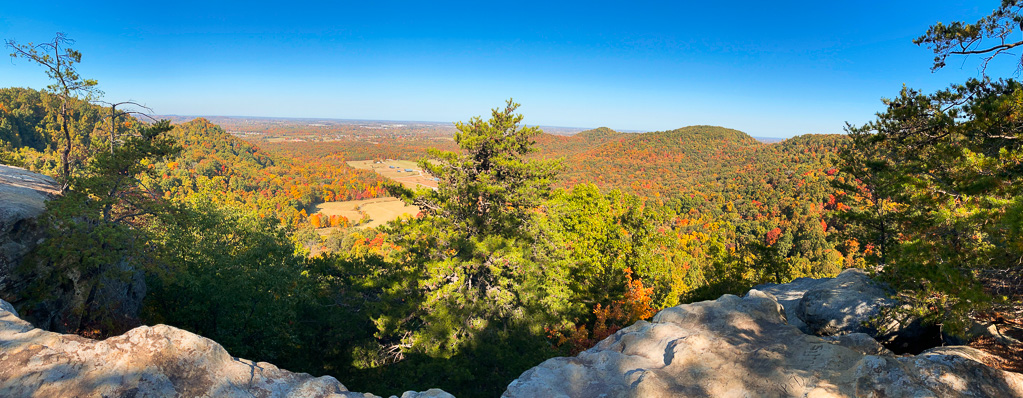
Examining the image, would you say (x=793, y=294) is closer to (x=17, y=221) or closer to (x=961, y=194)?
(x=961, y=194)

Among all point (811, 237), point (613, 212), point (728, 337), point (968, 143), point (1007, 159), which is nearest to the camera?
point (1007, 159)

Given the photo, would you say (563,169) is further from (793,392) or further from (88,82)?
(88,82)

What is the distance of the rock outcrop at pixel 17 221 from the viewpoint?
9.41m

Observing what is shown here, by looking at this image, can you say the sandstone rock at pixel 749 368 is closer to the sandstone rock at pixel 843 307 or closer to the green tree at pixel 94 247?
the sandstone rock at pixel 843 307

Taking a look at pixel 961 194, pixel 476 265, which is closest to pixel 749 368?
pixel 961 194

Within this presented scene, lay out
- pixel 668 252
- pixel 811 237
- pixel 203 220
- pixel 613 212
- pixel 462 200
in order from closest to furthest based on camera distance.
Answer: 1. pixel 462 200
2. pixel 203 220
3. pixel 613 212
4. pixel 668 252
5. pixel 811 237

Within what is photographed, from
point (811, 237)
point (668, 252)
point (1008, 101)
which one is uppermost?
point (1008, 101)

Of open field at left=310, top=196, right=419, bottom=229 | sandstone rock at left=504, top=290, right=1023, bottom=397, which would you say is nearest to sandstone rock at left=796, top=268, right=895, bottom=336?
sandstone rock at left=504, top=290, right=1023, bottom=397

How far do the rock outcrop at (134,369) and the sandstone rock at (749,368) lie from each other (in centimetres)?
324

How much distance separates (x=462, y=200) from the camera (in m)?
15.4

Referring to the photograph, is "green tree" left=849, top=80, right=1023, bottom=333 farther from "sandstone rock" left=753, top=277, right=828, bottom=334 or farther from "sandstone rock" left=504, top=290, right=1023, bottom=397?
"sandstone rock" left=753, top=277, right=828, bottom=334

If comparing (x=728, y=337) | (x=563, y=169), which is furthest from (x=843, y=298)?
(x=563, y=169)

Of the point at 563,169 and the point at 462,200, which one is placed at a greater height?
the point at 563,169

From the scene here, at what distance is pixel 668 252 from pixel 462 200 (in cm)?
1669
